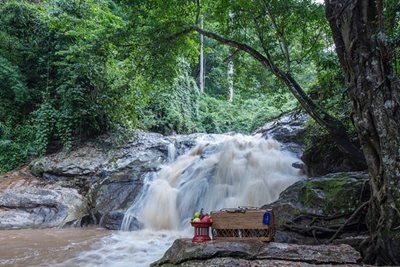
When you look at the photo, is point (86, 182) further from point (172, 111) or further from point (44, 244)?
point (172, 111)

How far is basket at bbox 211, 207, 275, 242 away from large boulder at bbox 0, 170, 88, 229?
18.3 ft

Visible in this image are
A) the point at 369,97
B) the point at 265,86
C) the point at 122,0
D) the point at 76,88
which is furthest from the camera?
the point at 76,88

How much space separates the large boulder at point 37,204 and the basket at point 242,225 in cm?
558

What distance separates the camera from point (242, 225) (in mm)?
3961

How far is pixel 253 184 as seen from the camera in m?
8.32

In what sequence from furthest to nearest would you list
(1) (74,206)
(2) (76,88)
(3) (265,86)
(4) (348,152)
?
(2) (76,88) → (1) (74,206) → (3) (265,86) → (4) (348,152)

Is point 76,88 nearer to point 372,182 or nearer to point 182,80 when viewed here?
point 182,80

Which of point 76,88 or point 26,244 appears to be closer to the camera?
point 26,244

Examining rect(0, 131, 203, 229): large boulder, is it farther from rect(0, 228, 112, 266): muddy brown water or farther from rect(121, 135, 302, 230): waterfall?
rect(0, 228, 112, 266): muddy brown water

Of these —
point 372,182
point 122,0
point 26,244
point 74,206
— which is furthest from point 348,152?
point 74,206

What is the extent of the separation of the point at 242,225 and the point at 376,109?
76.5 inches

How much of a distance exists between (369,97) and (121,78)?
877cm

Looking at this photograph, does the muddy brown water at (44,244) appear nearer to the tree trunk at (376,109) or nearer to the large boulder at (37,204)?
the large boulder at (37,204)

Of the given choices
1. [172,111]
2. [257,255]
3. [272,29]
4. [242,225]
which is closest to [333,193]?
[242,225]
